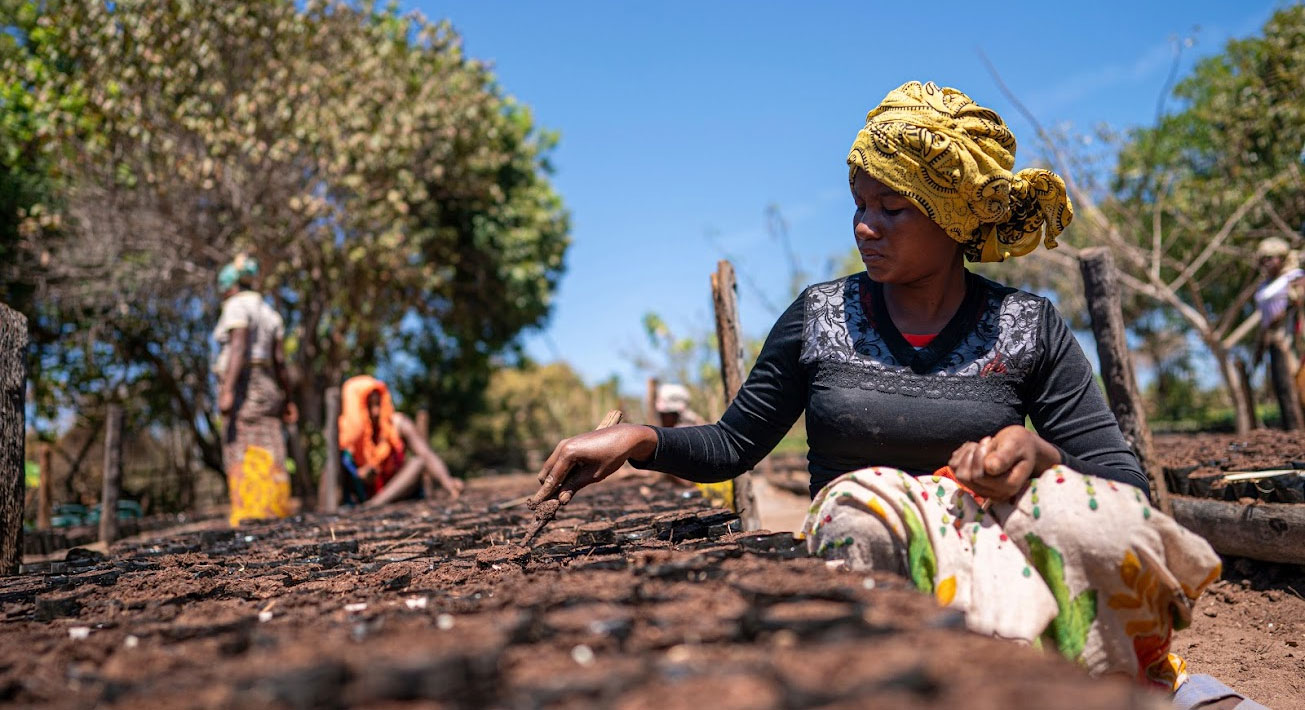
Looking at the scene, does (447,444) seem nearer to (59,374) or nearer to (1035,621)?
(59,374)

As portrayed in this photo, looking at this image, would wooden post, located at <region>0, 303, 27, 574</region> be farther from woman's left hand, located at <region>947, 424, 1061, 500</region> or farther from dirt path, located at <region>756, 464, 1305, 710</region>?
dirt path, located at <region>756, 464, 1305, 710</region>

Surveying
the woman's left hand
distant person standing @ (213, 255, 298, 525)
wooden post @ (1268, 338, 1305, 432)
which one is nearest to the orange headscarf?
distant person standing @ (213, 255, 298, 525)

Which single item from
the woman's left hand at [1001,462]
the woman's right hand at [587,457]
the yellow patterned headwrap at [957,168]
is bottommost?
the woman's left hand at [1001,462]

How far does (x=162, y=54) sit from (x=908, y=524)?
10.6 meters

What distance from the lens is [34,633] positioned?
5.25 ft

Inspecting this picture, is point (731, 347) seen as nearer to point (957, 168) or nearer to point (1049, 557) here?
point (957, 168)

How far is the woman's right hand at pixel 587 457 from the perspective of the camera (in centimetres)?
199

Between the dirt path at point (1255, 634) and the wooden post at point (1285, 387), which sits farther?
the wooden post at point (1285, 387)

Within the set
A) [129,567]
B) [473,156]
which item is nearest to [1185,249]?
[473,156]

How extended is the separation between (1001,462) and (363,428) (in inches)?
239

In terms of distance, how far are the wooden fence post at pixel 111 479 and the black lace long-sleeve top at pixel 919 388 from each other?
592 cm

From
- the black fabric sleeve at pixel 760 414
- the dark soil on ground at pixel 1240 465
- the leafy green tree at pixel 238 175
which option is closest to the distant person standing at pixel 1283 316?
the dark soil on ground at pixel 1240 465

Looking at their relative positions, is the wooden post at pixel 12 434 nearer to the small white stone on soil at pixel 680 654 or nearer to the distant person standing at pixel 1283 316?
the small white stone on soil at pixel 680 654

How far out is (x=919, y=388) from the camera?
2.02m
